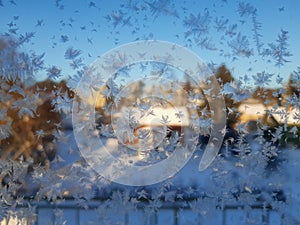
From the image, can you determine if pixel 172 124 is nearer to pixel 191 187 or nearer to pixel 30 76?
pixel 191 187

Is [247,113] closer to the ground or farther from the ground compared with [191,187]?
farther from the ground

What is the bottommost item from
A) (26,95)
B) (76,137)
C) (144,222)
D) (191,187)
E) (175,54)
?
(144,222)

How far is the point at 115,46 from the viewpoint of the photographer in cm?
125

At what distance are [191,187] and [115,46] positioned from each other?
52 cm

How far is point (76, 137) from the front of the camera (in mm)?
1271

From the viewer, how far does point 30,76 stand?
1251mm


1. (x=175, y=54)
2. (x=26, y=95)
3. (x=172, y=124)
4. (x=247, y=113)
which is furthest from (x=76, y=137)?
(x=247, y=113)

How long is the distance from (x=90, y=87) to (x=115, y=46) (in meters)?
0.15

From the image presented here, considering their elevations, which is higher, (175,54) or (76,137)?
(175,54)

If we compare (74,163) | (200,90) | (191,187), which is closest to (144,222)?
(191,187)

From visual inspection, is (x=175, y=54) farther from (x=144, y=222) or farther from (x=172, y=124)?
(x=144, y=222)

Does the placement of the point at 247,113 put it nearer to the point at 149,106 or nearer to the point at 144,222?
the point at 149,106

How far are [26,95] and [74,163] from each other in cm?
27

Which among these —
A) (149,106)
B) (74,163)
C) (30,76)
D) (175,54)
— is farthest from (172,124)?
(30,76)
